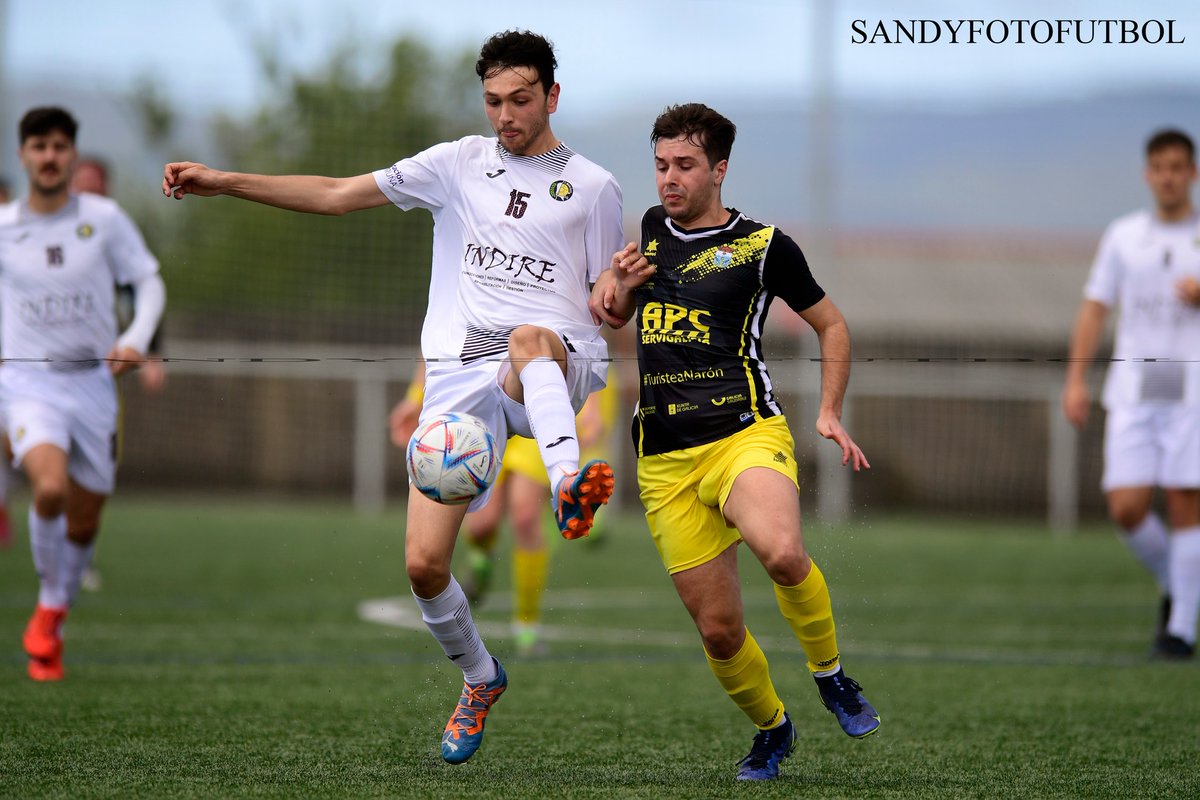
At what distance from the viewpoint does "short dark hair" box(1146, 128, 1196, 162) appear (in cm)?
863

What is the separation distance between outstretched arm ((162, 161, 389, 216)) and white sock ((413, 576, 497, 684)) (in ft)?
4.35

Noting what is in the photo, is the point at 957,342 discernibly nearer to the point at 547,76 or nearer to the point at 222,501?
the point at 222,501

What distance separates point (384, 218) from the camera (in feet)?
54.1

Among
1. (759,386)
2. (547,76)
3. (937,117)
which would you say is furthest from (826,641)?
(937,117)

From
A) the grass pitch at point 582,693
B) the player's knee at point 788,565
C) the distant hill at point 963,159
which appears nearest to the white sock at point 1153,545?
the grass pitch at point 582,693

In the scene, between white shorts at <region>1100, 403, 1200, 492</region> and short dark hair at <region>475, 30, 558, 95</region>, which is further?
white shorts at <region>1100, 403, 1200, 492</region>

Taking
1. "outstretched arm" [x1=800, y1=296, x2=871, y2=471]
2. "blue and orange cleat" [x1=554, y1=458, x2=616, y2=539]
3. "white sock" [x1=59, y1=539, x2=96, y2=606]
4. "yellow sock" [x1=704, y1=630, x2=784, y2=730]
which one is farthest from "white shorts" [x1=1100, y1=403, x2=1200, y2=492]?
"white sock" [x1=59, y1=539, x2=96, y2=606]

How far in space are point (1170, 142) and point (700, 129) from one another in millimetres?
4420

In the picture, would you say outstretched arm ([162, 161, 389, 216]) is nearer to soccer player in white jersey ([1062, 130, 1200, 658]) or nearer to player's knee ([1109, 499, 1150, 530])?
soccer player in white jersey ([1062, 130, 1200, 658])

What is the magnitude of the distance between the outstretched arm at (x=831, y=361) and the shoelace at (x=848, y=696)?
0.70 m

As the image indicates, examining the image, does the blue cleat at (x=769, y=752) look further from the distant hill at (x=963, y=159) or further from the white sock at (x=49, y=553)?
the distant hill at (x=963, y=159)

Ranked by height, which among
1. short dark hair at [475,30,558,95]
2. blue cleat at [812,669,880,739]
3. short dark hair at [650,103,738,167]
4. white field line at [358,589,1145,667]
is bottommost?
white field line at [358,589,1145,667]

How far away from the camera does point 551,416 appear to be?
200 inches

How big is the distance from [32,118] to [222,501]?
16811 mm
